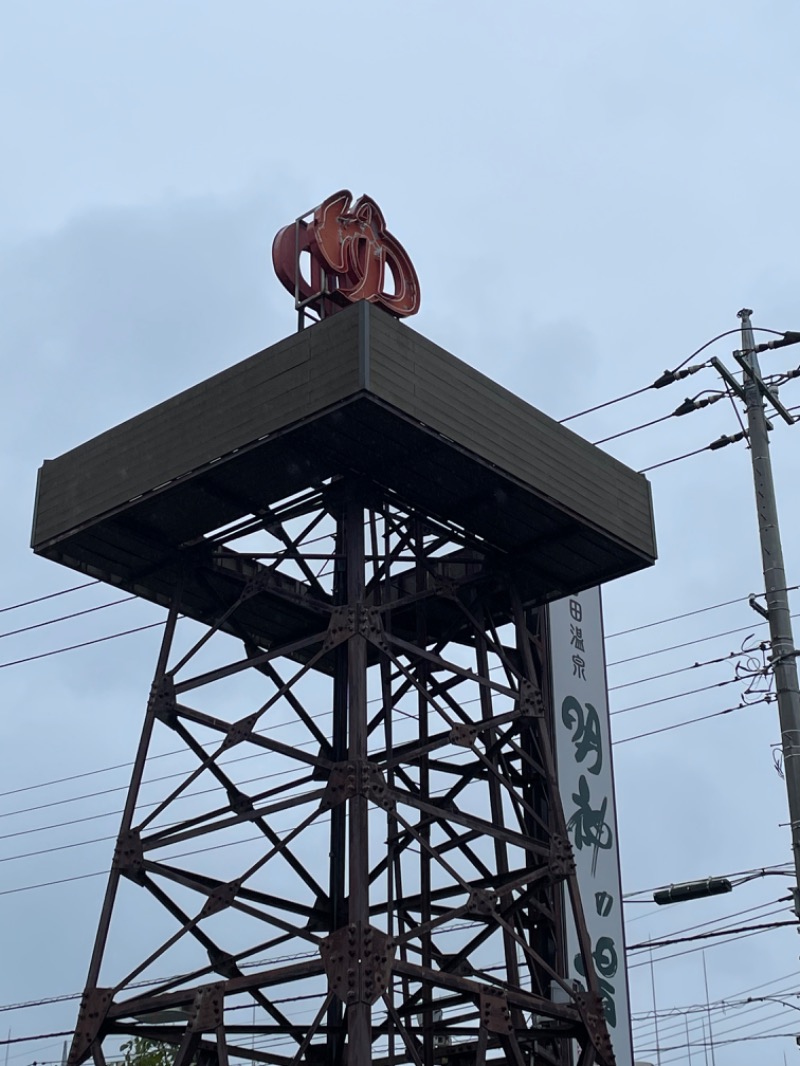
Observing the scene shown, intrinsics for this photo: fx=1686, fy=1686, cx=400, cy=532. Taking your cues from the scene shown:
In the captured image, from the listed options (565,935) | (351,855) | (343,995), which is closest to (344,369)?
(351,855)

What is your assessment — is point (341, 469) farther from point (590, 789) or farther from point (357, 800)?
point (590, 789)

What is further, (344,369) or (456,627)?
(456,627)

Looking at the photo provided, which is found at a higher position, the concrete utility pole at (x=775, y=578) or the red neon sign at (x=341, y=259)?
the red neon sign at (x=341, y=259)

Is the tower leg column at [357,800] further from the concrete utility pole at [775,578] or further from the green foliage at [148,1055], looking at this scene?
the green foliage at [148,1055]

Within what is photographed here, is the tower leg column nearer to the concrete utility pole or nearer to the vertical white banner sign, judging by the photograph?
the concrete utility pole

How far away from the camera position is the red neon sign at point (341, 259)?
25234 millimetres

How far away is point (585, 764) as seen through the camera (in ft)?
97.9

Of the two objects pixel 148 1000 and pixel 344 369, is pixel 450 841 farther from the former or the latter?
pixel 344 369

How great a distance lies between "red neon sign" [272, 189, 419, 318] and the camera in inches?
993

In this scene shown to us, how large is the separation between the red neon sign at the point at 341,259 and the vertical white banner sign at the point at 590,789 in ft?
24.5

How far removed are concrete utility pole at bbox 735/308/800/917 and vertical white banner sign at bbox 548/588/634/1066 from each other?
7.20 meters

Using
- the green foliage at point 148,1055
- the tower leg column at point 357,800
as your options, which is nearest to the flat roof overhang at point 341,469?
the tower leg column at point 357,800

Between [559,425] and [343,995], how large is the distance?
28.9 ft

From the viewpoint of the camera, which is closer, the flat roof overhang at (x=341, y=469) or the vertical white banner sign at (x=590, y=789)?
the flat roof overhang at (x=341, y=469)
